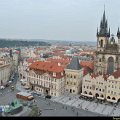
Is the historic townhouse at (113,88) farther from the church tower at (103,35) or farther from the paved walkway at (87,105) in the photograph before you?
the church tower at (103,35)

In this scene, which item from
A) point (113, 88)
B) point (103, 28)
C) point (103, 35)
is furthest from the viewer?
point (103, 28)

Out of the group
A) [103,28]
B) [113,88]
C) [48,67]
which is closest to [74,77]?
[48,67]

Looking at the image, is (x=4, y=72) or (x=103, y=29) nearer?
(x=103, y=29)

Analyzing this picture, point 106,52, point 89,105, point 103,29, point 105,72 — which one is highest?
point 103,29

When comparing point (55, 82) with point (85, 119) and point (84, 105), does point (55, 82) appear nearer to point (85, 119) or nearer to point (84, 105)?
point (84, 105)

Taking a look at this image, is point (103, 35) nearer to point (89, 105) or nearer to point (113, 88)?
point (113, 88)

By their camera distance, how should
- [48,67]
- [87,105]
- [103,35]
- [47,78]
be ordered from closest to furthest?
[87,105], [47,78], [48,67], [103,35]
